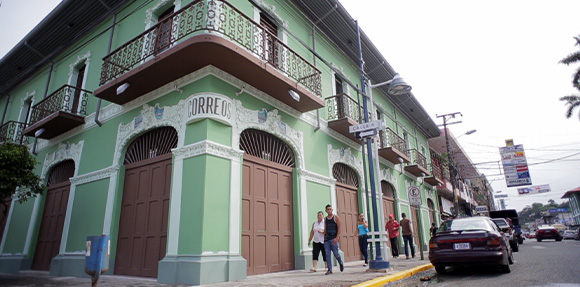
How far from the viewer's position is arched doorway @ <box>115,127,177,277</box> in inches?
304

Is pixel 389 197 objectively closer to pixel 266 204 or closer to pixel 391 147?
pixel 391 147

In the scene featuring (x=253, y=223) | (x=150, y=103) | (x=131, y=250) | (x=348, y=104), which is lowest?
(x=131, y=250)

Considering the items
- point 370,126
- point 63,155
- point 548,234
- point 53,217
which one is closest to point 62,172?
point 63,155

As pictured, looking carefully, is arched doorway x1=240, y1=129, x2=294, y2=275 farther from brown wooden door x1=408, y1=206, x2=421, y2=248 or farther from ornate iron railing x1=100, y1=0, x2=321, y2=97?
brown wooden door x1=408, y1=206, x2=421, y2=248

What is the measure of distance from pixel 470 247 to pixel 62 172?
42.0 ft

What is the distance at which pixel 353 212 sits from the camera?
12.3 m

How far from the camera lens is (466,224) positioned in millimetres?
7848

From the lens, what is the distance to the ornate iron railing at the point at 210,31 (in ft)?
25.2

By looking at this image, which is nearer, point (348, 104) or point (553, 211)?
point (348, 104)

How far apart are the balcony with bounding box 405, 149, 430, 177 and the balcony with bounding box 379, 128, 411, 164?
5.51 feet

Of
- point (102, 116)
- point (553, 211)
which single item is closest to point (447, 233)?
point (102, 116)

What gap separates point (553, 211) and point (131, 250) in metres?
115

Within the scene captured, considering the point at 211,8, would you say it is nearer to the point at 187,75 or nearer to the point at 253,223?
the point at 187,75

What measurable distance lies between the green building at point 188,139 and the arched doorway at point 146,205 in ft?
0.14
